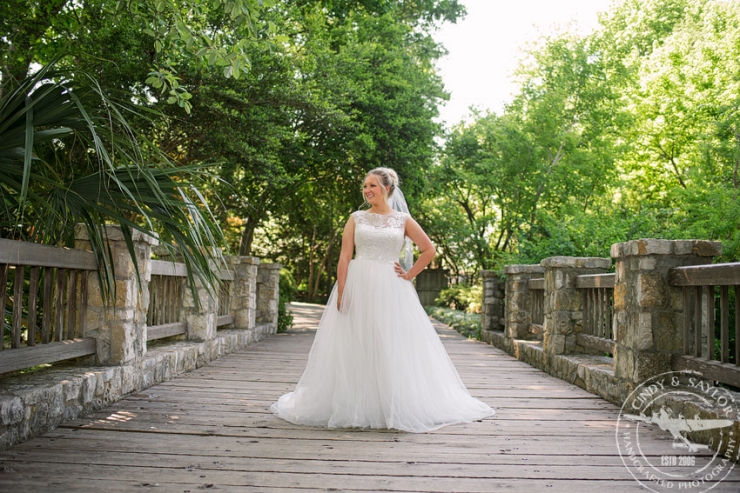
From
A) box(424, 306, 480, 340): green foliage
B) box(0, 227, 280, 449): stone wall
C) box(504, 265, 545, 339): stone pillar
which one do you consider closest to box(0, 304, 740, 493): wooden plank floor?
box(0, 227, 280, 449): stone wall

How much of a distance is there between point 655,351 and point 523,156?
11.9 m

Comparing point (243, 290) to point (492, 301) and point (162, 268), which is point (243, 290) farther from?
point (492, 301)

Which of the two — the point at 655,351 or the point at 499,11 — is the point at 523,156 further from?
the point at 655,351

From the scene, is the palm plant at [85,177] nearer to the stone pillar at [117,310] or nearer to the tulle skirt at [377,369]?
the stone pillar at [117,310]

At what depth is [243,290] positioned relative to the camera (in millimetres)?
9023

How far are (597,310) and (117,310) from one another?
4706 mm

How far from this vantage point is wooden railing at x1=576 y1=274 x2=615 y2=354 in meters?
5.78

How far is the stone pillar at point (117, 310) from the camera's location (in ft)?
14.9

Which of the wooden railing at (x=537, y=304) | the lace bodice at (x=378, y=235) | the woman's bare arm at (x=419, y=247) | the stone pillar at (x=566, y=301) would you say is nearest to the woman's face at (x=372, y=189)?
the lace bodice at (x=378, y=235)

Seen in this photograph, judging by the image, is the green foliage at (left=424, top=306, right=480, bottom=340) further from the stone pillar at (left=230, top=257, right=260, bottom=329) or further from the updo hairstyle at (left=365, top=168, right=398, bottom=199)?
the updo hairstyle at (left=365, top=168, right=398, bottom=199)

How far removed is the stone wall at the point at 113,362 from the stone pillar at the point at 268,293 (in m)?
3.58

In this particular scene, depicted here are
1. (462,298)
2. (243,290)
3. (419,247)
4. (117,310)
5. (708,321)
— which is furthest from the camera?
(462,298)

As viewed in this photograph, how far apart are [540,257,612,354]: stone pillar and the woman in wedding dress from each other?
7.62ft

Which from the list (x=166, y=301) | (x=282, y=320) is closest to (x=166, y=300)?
(x=166, y=301)
